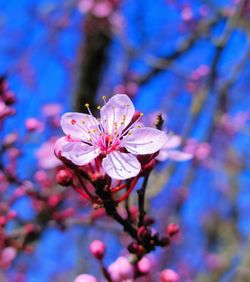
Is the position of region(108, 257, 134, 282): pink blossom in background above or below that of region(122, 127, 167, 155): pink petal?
below

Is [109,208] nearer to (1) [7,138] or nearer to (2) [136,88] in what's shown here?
(1) [7,138]

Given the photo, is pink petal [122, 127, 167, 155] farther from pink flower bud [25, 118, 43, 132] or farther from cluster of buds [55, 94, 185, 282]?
pink flower bud [25, 118, 43, 132]

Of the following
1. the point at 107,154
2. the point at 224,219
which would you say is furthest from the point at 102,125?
the point at 224,219

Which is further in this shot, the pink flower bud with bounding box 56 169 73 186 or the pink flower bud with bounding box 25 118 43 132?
the pink flower bud with bounding box 25 118 43 132

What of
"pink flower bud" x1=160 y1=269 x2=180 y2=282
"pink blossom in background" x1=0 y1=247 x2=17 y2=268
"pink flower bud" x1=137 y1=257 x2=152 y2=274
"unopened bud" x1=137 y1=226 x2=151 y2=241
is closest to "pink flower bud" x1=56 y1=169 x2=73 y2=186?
"unopened bud" x1=137 y1=226 x2=151 y2=241

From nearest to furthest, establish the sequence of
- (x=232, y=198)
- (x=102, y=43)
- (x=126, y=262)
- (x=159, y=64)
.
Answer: (x=126, y=262)
(x=159, y=64)
(x=102, y=43)
(x=232, y=198)

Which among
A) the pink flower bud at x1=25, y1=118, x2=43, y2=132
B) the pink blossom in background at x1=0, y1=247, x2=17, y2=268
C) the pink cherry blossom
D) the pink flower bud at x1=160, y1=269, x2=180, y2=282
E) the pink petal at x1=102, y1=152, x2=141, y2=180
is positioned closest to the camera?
the pink petal at x1=102, y1=152, x2=141, y2=180
